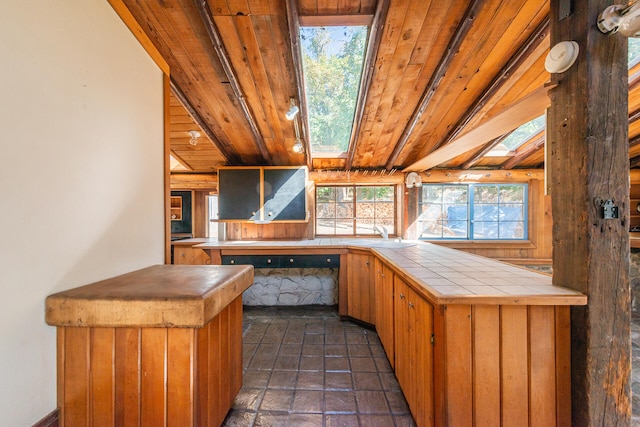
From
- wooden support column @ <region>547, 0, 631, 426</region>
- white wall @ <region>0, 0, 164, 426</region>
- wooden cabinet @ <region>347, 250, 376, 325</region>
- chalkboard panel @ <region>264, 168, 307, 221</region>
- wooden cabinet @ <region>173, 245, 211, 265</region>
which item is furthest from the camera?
wooden cabinet @ <region>173, 245, 211, 265</region>

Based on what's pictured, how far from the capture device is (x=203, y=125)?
105 inches

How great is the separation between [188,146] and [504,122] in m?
3.24

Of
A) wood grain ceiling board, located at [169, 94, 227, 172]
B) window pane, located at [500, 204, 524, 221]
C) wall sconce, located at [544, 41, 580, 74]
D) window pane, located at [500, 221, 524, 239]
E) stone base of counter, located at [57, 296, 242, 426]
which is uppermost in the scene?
wood grain ceiling board, located at [169, 94, 227, 172]

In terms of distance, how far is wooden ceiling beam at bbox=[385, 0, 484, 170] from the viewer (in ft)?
5.12

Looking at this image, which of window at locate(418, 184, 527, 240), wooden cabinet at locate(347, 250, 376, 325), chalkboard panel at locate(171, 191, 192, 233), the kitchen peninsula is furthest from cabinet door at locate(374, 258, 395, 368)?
chalkboard panel at locate(171, 191, 192, 233)

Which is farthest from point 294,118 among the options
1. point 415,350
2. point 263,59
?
point 415,350

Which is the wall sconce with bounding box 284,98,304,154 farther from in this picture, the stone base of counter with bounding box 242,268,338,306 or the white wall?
the stone base of counter with bounding box 242,268,338,306

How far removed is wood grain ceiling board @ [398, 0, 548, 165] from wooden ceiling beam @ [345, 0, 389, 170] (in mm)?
577

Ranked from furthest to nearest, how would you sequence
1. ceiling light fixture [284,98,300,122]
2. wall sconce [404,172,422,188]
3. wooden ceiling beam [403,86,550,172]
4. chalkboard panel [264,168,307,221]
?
wall sconce [404,172,422,188]
chalkboard panel [264,168,307,221]
ceiling light fixture [284,98,300,122]
wooden ceiling beam [403,86,550,172]

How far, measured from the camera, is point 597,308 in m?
1.10

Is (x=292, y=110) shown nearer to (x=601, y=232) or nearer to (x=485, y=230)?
(x=601, y=232)

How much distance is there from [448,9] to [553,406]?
2.17m

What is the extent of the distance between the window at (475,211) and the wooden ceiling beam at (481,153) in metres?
0.32

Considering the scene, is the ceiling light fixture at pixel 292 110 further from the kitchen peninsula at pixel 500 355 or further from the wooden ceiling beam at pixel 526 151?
the wooden ceiling beam at pixel 526 151
